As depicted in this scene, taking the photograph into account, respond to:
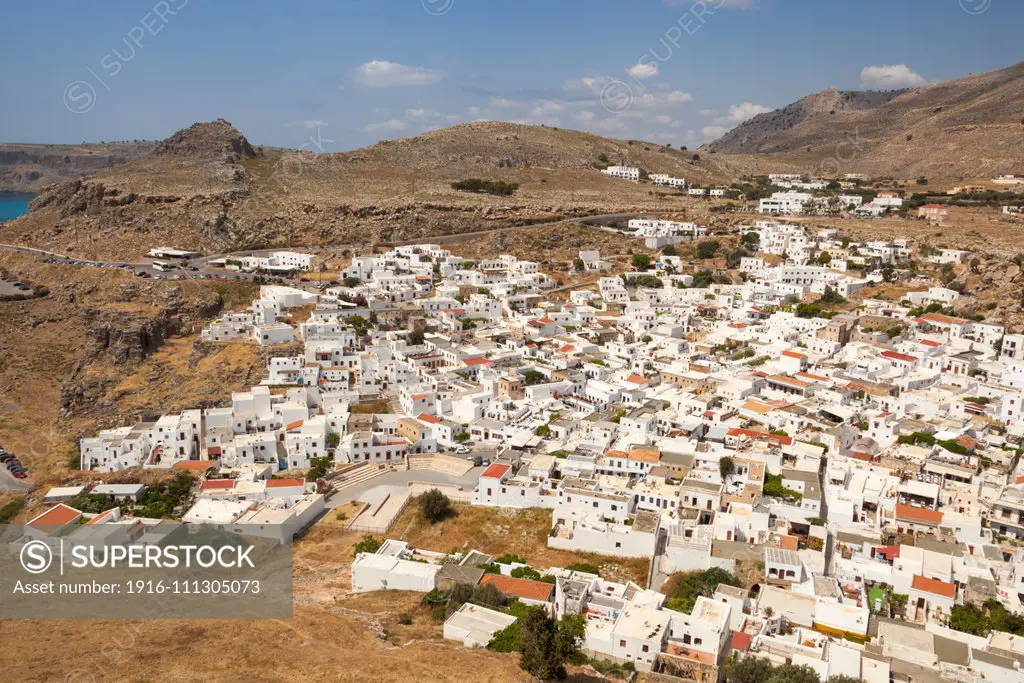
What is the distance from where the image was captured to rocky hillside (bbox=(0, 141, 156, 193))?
498 feet

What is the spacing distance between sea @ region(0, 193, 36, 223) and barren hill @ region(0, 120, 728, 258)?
58.0 meters

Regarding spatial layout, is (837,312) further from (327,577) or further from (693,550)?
(327,577)

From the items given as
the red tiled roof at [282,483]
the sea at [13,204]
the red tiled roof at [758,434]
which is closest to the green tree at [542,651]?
the red tiled roof at [282,483]

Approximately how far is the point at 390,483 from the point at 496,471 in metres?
4.07

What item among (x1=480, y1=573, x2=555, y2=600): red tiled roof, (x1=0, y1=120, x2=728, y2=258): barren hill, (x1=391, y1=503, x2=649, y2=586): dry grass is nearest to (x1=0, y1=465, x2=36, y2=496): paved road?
(x1=391, y1=503, x2=649, y2=586): dry grass

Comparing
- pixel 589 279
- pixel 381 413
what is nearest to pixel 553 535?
pixel 381 413

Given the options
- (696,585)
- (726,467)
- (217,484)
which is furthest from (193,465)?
(726,467)

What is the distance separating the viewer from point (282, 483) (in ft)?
76.8

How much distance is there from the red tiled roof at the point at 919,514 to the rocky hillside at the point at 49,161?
157 m

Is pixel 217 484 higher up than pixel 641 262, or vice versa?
pixel 641 262

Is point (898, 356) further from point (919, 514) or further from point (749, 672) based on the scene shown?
point (749, 672)

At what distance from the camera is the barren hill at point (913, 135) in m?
84.3

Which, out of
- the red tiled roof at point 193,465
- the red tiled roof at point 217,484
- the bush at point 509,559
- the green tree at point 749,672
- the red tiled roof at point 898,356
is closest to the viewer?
the green tree at point 749,672

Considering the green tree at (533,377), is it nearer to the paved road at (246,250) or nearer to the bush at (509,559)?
the bush at (509,559)
